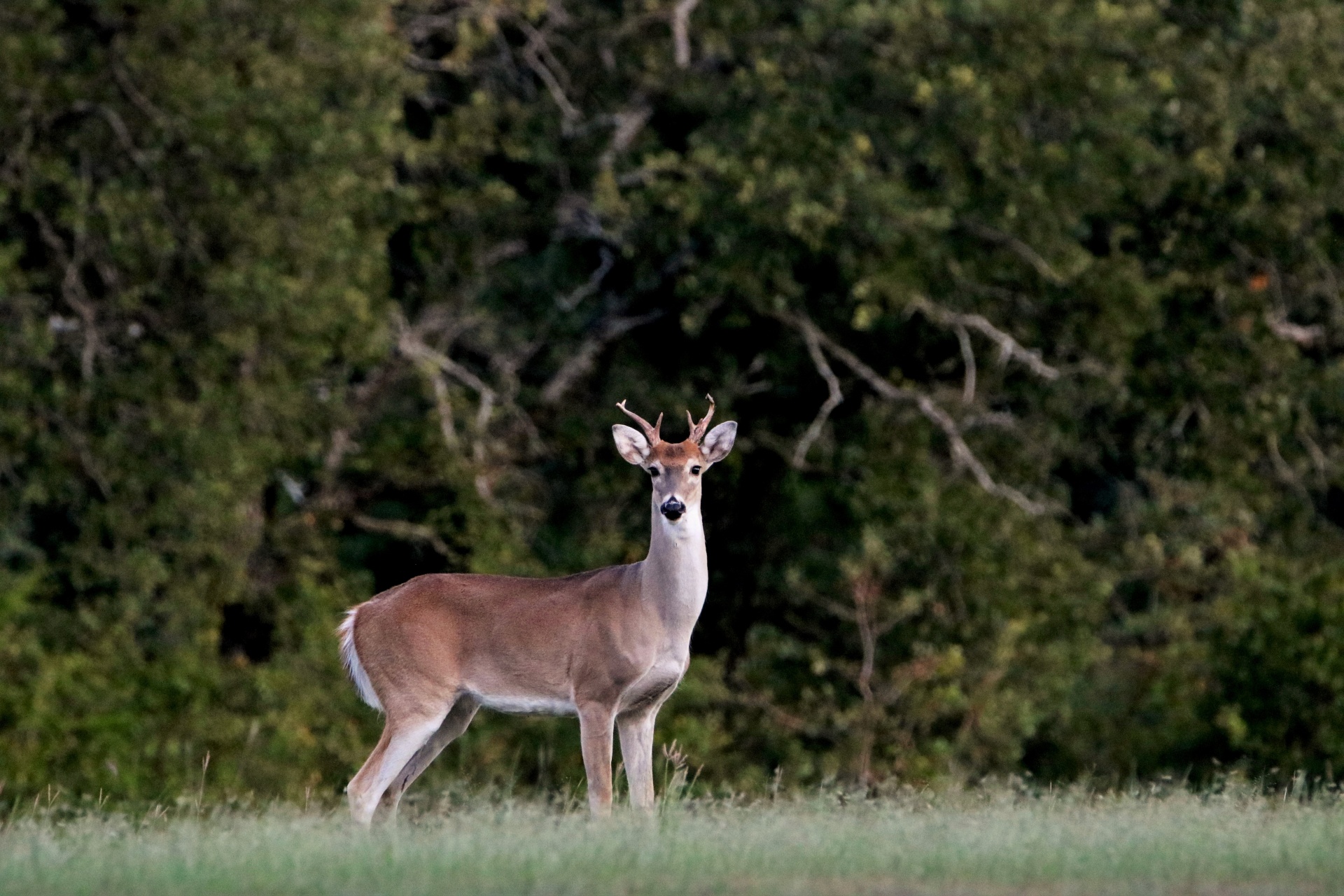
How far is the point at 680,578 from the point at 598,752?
0.75m

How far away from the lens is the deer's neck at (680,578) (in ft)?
28.8

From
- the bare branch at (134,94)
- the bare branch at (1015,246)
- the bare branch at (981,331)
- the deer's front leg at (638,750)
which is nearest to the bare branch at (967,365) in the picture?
the bare branch at (981,331)

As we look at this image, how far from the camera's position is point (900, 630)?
635 inches

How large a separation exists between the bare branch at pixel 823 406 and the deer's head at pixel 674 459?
6.47m

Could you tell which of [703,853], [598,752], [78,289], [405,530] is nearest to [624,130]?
[405,530]

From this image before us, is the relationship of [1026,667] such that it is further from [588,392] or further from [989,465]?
[588,392]

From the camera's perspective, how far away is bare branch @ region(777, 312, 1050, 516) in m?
15.8

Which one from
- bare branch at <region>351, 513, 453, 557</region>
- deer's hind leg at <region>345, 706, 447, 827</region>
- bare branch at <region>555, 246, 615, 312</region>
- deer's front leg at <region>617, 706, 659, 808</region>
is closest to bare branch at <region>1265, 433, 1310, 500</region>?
bare branch at <region>555, 246, 615, 312</region>

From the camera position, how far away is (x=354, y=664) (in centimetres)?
940

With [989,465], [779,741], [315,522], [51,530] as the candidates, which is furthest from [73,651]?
[989,465]

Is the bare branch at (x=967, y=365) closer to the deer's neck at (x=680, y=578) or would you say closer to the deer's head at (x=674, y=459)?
the deer's head at (x=674, y=459)

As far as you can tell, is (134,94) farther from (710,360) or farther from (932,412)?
(932,412)

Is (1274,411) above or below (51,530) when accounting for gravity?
above

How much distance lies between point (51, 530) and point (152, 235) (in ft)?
7.81
